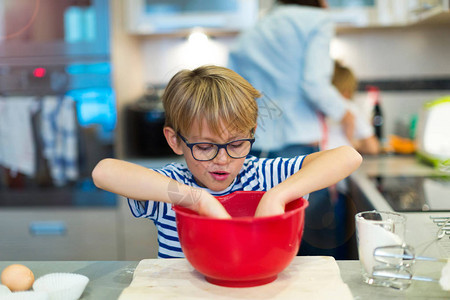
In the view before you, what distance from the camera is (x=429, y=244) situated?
845 millimetres

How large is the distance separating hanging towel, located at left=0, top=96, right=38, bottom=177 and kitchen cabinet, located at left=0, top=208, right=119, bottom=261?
0.80 ft

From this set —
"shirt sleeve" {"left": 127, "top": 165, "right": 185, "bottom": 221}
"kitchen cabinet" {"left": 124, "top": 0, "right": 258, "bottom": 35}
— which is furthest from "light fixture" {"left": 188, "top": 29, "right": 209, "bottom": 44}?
"shirt sleeve" {"left": 127, "top": 165, "right": 185, "bottom": 221}

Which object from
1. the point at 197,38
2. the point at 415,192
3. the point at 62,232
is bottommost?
the point at 62,232

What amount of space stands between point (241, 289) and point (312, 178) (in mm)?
240

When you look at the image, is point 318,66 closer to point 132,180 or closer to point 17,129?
point 132,180

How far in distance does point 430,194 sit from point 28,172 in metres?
1.61

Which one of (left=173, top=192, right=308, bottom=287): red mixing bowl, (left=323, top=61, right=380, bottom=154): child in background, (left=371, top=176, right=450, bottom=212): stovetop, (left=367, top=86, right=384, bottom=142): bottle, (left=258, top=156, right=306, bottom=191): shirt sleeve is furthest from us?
(left=367, top=86, right=384, bottom=142): bottle

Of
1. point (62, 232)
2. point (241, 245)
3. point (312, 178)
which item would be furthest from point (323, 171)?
point (62, 232)

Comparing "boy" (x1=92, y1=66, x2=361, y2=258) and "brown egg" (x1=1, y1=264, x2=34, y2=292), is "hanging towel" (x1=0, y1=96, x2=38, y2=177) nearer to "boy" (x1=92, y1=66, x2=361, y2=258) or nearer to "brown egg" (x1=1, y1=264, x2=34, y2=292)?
"boy" (x1=92, y1=66, x2=361, y2=258)

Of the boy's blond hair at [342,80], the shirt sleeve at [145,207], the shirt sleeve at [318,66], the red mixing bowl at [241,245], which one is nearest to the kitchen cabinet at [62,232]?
the shirt sleeve at [318,66]

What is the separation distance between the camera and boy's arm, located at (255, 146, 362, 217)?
2.36 feet

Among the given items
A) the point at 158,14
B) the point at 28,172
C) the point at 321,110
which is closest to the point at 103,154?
the point at 28,172

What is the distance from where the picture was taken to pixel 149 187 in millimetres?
800

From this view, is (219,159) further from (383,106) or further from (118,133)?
(383,106)
